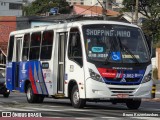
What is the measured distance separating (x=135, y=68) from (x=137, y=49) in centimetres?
83

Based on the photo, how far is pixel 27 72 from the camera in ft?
85.6

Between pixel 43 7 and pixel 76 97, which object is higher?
pixel 76 97

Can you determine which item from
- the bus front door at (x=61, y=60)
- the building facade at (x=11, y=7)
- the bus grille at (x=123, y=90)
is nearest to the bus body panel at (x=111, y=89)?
the bus grille at (x=123, y=90)

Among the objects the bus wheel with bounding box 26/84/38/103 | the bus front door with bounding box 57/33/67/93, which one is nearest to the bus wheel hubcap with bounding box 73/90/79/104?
the bus front door with bounding box 57/33/67/93

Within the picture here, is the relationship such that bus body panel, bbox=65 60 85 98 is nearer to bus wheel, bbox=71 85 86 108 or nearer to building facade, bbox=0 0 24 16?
bus wheel, bbox=71 85 86 108

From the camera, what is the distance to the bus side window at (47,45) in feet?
78.9

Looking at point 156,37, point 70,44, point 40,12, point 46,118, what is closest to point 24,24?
point 156,37

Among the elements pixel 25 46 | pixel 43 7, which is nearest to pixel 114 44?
pixel 25 46

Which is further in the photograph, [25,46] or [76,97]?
[25,46]

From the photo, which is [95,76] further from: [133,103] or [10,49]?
[10,49]

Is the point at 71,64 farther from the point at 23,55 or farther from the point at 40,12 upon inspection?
the point at 40,12

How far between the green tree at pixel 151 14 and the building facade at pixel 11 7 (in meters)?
27.4

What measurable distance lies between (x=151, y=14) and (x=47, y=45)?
65.8m

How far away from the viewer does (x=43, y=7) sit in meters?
106
